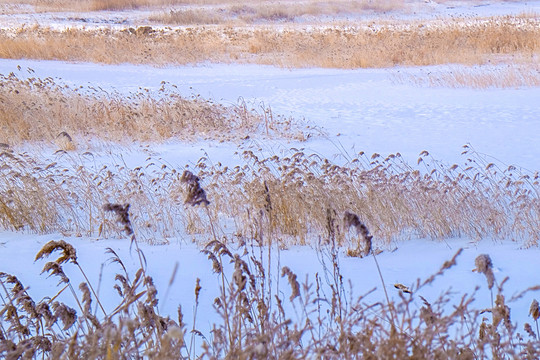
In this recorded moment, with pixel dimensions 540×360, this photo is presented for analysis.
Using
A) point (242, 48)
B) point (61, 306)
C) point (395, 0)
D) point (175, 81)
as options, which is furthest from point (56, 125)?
point (395, 0)

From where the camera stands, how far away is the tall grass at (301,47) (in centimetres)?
1681

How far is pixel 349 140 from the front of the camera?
368 inches

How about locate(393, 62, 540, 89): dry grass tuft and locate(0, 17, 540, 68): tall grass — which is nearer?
locate(393, 62, 540, 89): dry grass tuft

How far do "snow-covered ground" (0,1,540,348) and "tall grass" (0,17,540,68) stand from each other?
0.99m

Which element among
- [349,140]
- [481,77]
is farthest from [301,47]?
[349,140]

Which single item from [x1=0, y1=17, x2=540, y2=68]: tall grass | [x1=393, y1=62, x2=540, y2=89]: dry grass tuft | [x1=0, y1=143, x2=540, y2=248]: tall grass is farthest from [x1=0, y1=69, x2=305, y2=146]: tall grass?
[x1=0, y1=17, x2=540, y2=68]: tall grass

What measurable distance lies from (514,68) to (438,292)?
1157cm

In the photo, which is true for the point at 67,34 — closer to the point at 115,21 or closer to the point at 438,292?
the point at 115,21

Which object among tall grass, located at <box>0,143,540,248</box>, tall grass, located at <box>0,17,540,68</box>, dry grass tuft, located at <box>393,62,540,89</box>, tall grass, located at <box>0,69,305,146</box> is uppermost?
tall grass, located at <box>0,17,540,68</box>

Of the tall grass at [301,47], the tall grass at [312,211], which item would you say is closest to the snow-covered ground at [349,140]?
the tall grass at [312,211]

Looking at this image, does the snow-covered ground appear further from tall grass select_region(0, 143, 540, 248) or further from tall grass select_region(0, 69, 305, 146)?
tall grass select_region(0, 69, 305, 146)

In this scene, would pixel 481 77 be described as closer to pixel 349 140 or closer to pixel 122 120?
pixel 349 140

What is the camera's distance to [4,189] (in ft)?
19.8

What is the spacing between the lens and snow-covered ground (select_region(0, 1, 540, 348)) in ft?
14.1
